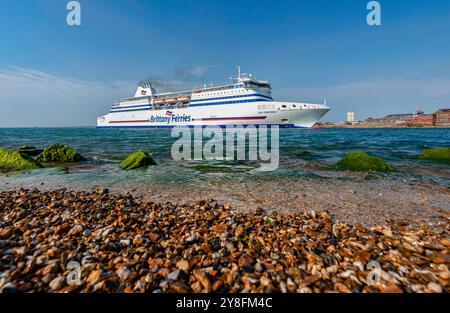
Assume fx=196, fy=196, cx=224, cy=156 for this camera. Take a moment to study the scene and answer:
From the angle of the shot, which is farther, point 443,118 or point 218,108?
point 443,118

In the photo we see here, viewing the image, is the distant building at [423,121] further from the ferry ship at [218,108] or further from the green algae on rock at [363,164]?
the green algae on rock at [363,164]

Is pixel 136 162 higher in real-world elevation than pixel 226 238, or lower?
higher

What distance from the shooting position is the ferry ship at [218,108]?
5494 centimetres

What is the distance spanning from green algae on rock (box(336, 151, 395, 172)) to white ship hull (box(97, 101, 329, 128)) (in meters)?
46.5

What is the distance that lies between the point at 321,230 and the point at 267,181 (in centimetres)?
400

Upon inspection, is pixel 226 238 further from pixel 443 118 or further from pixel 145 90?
pixel 443 118

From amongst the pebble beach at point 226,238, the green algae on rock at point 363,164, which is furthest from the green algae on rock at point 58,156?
the green algae on rock at point 363,164

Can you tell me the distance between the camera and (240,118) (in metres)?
59.2

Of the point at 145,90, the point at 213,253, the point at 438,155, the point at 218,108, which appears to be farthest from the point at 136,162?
the point at 145,90

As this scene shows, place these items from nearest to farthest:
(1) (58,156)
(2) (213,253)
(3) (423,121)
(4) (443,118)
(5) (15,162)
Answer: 1. (2) (213,253)
2. (5) (15,162)
3. (1) (58,156)
4. (4) (443,118)
5. (3) (423,121)

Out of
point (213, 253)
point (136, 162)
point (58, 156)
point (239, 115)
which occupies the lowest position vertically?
point (213, 253)

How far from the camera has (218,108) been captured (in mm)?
62906

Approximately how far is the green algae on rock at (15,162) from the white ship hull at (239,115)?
169 ft

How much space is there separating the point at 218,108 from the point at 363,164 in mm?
56442
